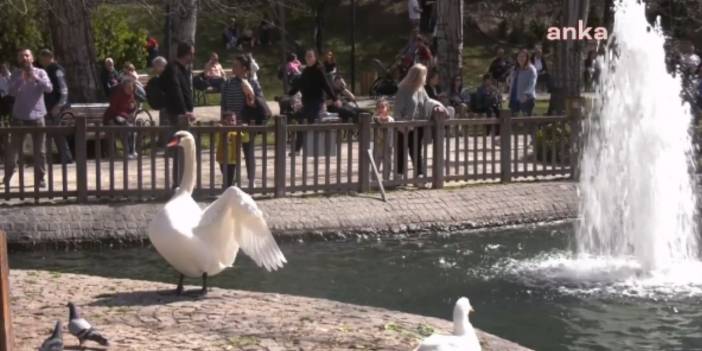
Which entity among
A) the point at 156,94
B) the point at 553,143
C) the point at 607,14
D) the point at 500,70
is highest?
the point at 607,14

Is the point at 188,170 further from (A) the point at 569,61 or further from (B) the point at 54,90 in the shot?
(A) the point at 569,61

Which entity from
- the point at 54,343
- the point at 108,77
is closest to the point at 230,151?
the point at 54,343

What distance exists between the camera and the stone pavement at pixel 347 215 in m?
17.6

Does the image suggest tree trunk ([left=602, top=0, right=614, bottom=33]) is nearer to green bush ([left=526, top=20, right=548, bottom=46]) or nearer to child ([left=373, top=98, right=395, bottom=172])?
green bush ([left=526, top=20, right=548, bottom=46])

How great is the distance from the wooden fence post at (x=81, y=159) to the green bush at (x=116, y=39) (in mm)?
20070

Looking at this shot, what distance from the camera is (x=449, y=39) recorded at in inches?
1242

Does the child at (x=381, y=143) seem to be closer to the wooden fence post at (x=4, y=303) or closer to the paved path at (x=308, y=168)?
the paved path at (x=308, y=168)

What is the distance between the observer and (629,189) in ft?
59.9

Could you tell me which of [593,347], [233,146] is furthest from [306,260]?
[593,347]

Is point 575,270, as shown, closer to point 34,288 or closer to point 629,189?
point 629,189

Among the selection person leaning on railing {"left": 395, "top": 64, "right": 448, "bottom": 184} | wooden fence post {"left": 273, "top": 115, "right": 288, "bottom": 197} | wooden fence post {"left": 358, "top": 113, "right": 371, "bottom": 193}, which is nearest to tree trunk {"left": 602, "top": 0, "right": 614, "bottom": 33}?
person leaning on railing {"left": 395, "top": 64, "right": 448, "bottom": 184}

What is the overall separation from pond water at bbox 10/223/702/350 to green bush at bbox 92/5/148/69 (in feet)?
71.5

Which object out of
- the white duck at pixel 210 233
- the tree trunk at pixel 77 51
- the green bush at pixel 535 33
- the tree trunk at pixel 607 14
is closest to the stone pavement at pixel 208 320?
the white duck at pixel 210 233

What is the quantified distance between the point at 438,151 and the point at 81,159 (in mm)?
5279
